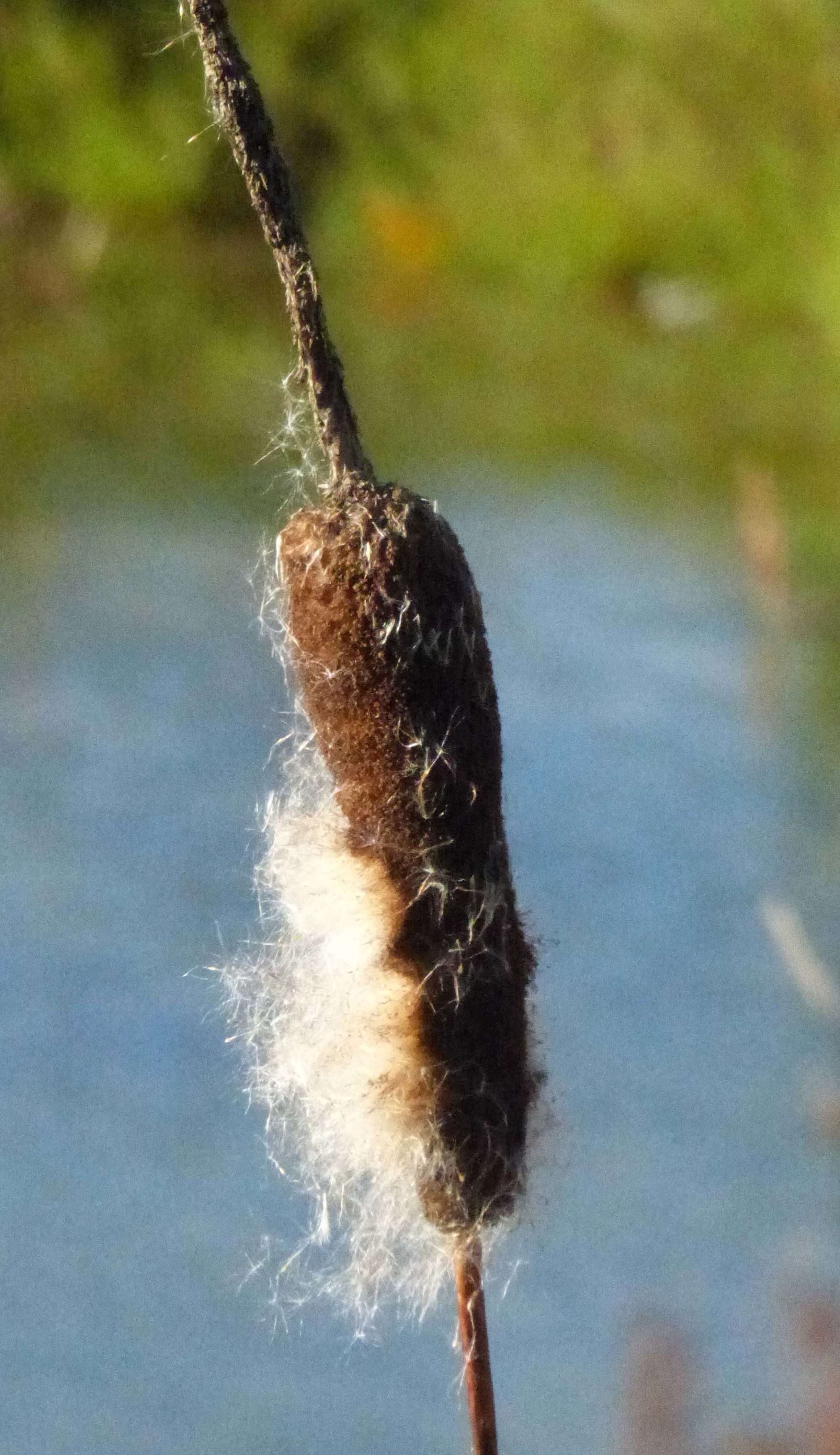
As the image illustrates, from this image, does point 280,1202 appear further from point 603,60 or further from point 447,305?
point 447,305

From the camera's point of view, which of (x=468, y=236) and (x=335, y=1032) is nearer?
(x=335, y=1032)

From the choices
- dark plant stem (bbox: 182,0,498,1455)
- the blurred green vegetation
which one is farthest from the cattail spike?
the blurred green vegetation

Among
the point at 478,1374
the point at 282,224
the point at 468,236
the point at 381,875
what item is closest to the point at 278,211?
the point at 282,224

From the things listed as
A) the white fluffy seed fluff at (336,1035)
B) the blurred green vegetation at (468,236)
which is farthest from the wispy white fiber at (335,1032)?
the blurred green vegetation at (468,236)

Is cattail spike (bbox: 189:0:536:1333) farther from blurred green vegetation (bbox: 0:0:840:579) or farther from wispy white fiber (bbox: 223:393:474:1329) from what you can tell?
blurred green vegetation (bbox: 0:0:840:579)

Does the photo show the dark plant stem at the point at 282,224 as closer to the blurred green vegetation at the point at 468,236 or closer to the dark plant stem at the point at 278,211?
the dark plant stem at the point at 278,211

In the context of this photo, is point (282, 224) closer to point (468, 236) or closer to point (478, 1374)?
point (478, 1374)
